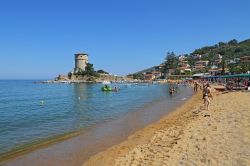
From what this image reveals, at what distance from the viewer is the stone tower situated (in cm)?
18112

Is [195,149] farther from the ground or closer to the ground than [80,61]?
closer to the ground

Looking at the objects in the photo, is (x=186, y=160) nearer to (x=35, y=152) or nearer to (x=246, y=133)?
(x=246, y=133)

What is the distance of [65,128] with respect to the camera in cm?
2119

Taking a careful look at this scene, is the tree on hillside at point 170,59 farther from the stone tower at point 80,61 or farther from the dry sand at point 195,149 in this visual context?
the dry sand at point 195,149

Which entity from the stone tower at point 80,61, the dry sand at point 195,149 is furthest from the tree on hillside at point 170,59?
the dry sand at point 195,149

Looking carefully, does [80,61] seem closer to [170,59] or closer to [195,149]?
[170,59]

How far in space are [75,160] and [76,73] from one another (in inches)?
6843

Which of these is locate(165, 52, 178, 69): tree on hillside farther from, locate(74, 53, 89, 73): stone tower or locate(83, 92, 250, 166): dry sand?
locate(83, 92, 250, 166): dry sand

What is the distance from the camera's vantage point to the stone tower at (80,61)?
181 m

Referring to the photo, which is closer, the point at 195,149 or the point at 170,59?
the point at 195,149

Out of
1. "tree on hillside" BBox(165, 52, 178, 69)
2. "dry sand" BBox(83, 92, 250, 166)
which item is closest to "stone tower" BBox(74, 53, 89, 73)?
"tree on hillside" BBox(165, 52, 178, 69)

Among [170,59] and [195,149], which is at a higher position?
[170,59]

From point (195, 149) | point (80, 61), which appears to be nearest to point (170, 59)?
point (80, 61)

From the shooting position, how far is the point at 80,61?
603 ft
